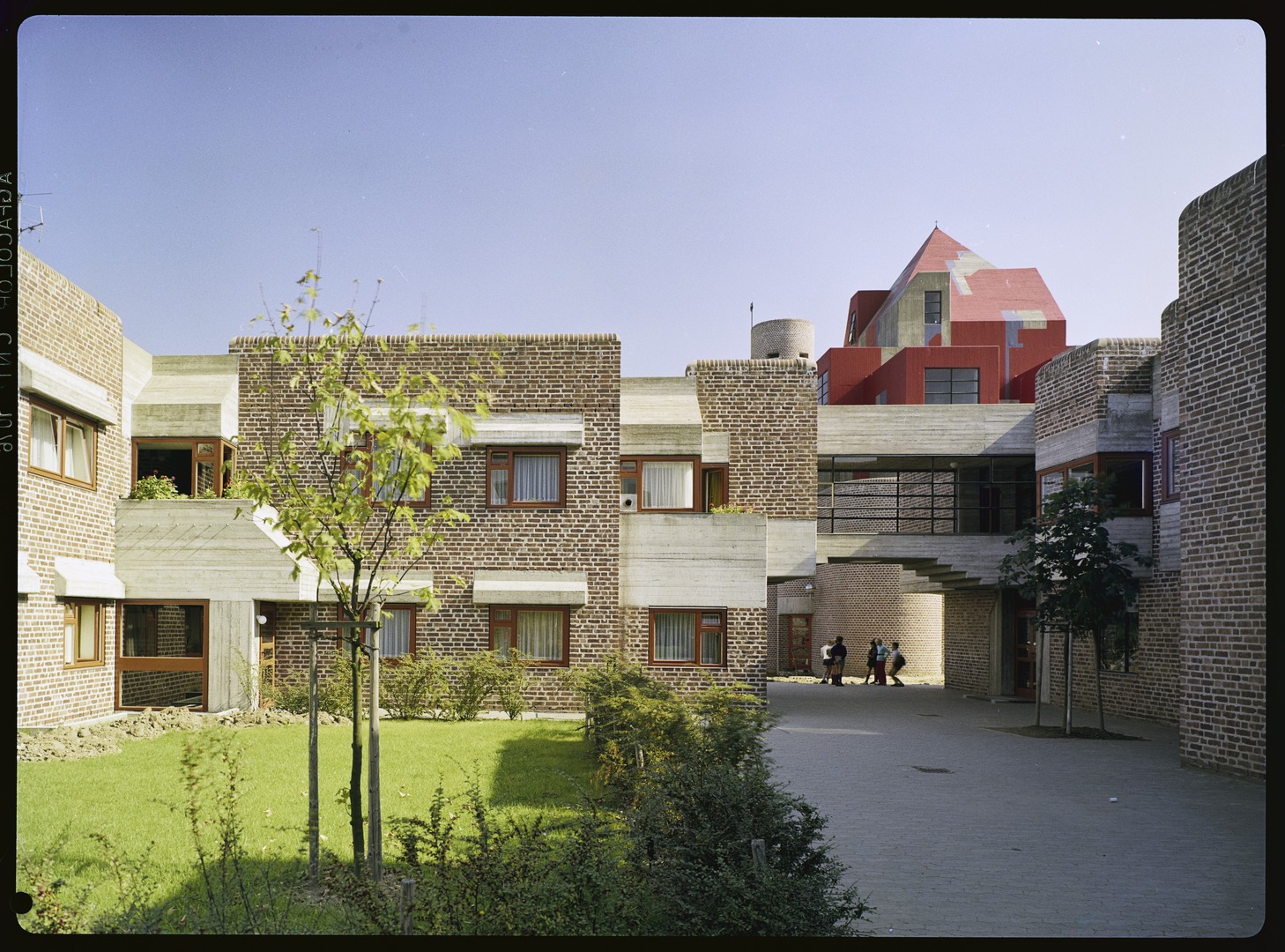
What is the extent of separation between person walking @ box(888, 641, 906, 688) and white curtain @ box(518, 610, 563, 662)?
12.0m

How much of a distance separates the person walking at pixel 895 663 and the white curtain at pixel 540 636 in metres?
12.0

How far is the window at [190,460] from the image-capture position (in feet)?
43.1

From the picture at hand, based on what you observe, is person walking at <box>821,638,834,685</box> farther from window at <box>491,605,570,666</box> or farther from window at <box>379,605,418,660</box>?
window at <box>379,605,418,660</box>

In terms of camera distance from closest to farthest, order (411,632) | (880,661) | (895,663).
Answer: (411,632)
(880,661)
(895,663)

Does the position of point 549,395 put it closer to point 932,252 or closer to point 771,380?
point 771,380

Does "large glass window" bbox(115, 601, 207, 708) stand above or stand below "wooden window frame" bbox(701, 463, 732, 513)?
below

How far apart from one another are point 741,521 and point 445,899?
27.8 feet

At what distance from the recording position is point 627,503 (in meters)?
13.2

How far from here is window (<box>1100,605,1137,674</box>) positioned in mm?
15379

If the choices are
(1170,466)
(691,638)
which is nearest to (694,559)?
(691,638)

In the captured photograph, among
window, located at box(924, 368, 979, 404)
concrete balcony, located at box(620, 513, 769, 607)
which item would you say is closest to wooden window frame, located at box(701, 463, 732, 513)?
concrete balcony, located at box(620, 513, 769, 607)

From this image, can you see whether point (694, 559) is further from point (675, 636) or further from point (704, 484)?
point (704, 484)

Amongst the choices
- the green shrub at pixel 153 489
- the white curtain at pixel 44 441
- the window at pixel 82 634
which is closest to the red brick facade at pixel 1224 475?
the green shrub at pixel 153 489

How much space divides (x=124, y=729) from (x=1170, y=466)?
13943 mm
